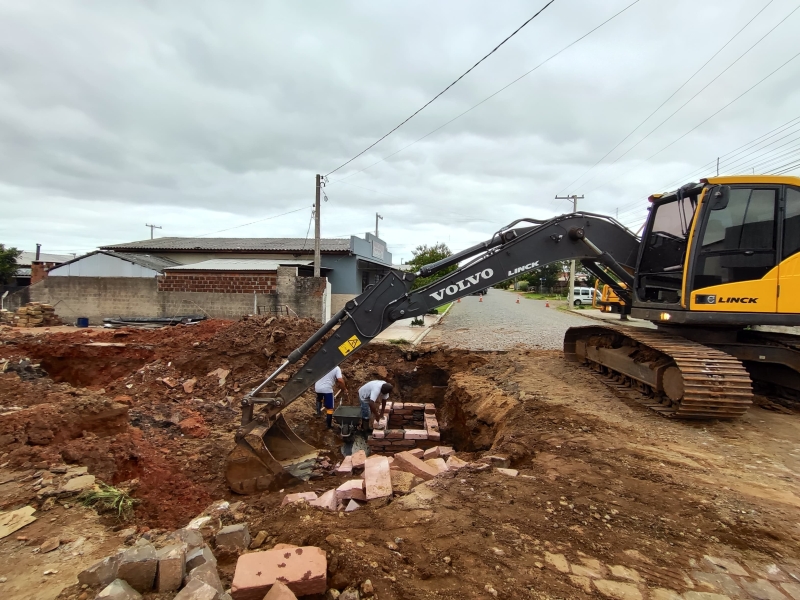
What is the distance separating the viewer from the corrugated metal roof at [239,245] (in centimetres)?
2261

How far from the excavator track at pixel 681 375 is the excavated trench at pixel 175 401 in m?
1.86

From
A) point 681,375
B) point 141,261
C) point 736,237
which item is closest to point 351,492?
point 681,375

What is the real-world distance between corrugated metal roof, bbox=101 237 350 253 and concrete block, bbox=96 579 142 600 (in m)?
20.1

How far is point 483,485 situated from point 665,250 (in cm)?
446

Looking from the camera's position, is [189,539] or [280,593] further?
[189,539]

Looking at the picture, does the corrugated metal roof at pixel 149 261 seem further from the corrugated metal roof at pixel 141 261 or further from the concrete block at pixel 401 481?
the concrete block at pixel 401 481

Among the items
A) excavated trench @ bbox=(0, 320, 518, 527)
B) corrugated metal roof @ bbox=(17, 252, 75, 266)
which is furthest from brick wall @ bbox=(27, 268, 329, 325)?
corrugated metal roof @ bbox=(17, 252, 75, 266)

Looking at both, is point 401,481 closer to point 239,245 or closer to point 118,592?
point 118,592

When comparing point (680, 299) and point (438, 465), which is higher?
point (680, 299)

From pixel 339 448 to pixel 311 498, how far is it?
3.32 m

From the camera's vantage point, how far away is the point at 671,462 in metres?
3.90

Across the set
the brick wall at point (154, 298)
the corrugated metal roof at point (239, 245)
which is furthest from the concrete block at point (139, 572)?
the corrugated metal roof at point (239, 245)

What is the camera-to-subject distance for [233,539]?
9.04 ft

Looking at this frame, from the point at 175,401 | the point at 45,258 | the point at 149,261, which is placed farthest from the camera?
the point at 45,258
